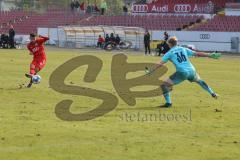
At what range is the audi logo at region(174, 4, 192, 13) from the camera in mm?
62469

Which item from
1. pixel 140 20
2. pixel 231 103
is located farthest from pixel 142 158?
pixel 140 20

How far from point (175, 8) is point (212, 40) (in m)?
12.1

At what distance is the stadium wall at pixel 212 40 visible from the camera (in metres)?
51.4

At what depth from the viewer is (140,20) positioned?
201 ft

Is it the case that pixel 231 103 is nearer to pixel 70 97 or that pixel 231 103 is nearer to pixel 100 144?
pixel 70 97

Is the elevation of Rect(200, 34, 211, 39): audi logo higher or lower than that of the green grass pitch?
lower

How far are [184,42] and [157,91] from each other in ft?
110
